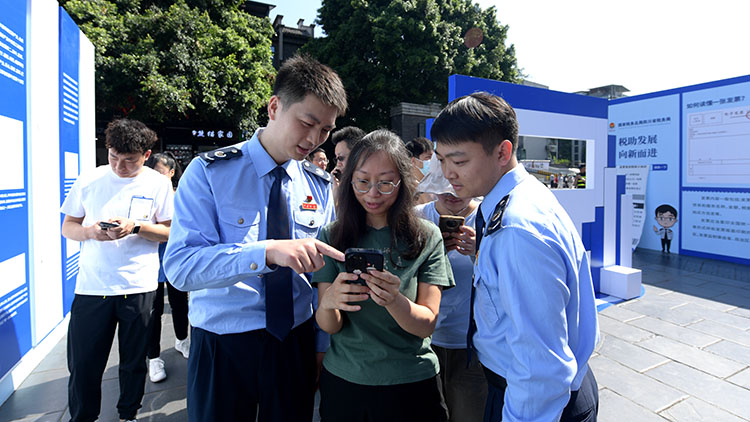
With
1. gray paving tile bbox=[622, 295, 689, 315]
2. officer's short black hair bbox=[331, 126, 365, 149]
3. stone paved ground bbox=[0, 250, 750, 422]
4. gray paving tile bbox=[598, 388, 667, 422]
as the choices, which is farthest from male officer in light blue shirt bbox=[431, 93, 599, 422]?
gray paving tile bbox=[622, 295, 689, 315]

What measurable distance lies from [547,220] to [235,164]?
48.2 inches

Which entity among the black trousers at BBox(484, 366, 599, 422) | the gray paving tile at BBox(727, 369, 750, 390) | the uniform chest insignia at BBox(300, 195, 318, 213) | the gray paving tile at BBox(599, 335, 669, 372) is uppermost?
the uniform chest insignia at BBox(300, 195, 318, 213)

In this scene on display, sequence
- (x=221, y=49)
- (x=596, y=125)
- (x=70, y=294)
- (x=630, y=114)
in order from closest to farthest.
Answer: (x=70, y=294), (x=596, y=125), (x=630, y=114), (x=221, y=49)

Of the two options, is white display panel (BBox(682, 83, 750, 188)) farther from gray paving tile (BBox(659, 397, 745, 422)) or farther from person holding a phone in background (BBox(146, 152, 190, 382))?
person holding a phone in background (BBox(146, 152, 190, 382))

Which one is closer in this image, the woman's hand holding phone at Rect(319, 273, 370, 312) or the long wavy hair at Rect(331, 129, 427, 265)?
the woman's hand holding phone at Rect(319, 273, 370, 312)

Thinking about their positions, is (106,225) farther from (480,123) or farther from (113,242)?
(480,123)

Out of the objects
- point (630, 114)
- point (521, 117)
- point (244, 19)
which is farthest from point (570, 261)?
point (244, 19)

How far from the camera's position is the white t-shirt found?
2.67m

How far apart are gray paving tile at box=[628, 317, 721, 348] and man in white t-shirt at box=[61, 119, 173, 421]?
5.12 meters

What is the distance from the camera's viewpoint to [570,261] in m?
1.21

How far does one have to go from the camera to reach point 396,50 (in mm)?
16359

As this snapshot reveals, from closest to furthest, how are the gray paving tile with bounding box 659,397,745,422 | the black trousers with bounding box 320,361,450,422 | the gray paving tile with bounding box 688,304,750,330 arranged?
the black trousers with bounding box 320,361,450,422
the gray paving tile with bounding box 659,397,745,422
the gray paving tile with bounding box 688,304,750,330

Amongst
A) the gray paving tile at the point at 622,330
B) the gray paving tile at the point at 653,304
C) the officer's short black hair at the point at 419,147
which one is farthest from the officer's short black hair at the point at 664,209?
the officer's short black hair at the point at 419,147

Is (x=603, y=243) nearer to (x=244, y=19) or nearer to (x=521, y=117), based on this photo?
(x=521, y=117)
